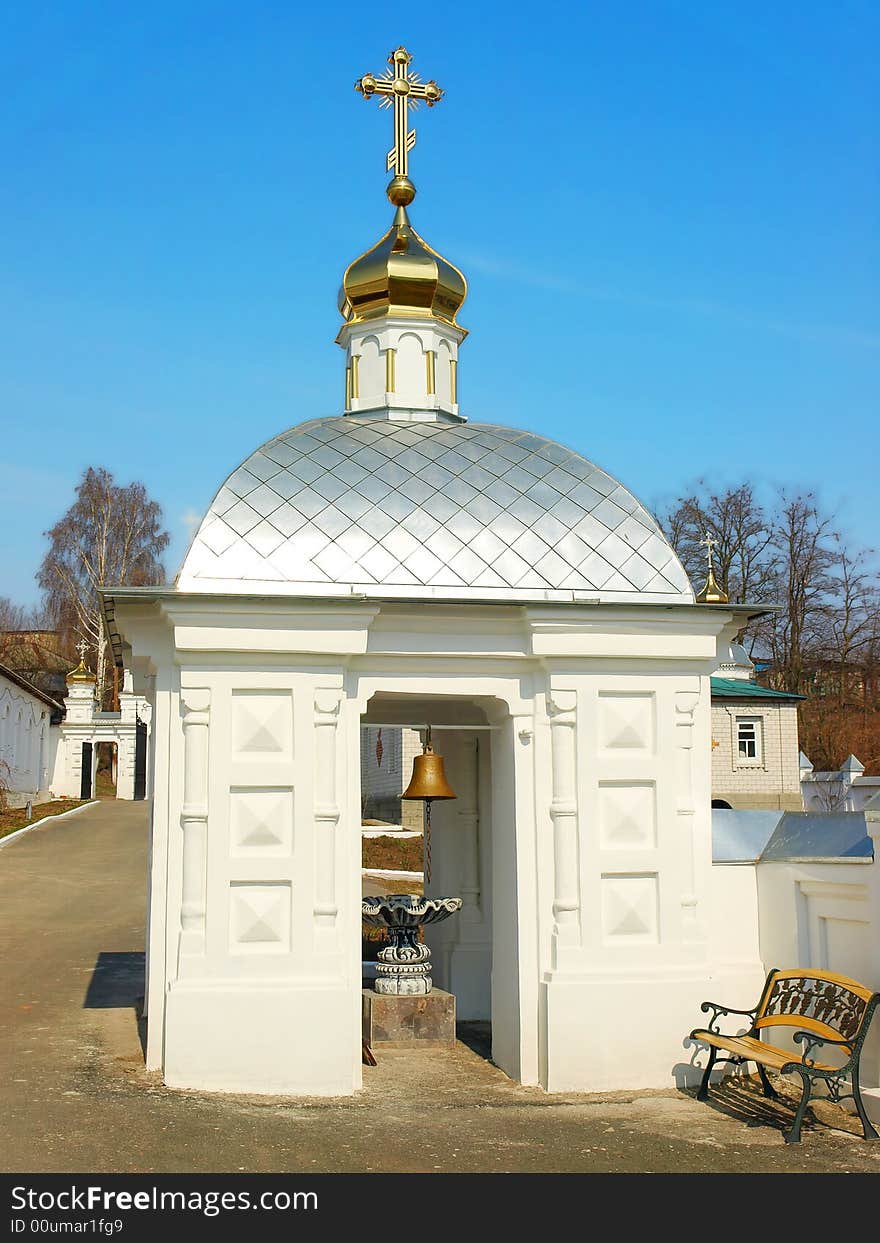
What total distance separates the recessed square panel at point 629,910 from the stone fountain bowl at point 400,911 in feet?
5.50

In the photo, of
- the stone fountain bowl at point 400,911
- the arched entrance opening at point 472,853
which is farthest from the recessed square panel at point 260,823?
the stone fountain bowl at point 400,911

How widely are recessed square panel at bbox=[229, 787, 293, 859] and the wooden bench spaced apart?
9.07ft

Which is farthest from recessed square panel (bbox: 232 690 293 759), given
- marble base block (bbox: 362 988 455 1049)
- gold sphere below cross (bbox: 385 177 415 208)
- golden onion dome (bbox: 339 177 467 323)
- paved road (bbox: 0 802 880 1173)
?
gold sphere below cross (bbox: 385 177 415 208)

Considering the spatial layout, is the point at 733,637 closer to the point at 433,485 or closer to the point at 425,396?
the point at 433,485

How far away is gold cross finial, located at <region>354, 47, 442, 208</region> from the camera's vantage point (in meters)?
10.9

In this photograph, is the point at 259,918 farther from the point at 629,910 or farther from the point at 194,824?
the point at 629,910

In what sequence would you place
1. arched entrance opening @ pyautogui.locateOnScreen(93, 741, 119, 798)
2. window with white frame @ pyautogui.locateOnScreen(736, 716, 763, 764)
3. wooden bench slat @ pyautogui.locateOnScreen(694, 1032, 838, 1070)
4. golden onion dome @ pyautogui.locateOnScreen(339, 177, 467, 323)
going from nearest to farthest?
1. wooden bench slat @ pyautogui.locateOnScreen(694, 1032, 838, 1070)
2. golden onion dome @ pyautogui.locateOnScreen(339, 177, 467, 323)
3. window with white frame @ pyautogui.locateOnScreen(736, 716, 763, 764)
4. arched entrance opening @ pyautogui.locateOnScreen(93, 741, 119, 798)

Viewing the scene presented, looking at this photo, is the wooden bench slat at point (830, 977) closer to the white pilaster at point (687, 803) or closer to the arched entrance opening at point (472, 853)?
the white pilaster at point (687, 803)

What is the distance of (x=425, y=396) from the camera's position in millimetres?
10531

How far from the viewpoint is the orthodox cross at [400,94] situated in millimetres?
10859

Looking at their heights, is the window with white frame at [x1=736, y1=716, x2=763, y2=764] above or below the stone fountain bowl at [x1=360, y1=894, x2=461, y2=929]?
above

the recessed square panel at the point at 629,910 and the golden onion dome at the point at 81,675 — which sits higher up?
the golden onion dome at the point at 81,675

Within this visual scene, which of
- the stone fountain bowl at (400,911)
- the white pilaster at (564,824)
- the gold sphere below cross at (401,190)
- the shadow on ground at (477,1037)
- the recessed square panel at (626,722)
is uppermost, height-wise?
the gold sphere below cross at (401,190)

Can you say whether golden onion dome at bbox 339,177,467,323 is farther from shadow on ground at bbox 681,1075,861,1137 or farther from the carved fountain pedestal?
shadow on ground at bbox 681,1075,861,1137
